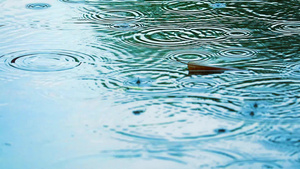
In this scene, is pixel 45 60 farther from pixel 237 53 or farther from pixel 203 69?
pixel 237 53

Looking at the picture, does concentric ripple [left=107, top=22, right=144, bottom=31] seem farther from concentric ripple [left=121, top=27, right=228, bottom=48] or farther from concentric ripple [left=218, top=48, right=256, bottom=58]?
concentric ripple [left=218, top=48, right=256, bottom=58]

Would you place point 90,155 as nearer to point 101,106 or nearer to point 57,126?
point 57,126

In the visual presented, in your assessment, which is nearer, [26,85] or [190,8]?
[26,85]

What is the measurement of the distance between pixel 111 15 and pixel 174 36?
49cm

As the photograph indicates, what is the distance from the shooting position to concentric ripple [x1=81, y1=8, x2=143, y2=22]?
2646mm

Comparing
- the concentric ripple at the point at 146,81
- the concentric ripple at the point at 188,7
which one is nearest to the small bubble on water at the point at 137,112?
the concentric ripple at the point at 146,81

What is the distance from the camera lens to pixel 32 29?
250cm

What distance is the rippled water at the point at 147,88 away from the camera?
4.42 feet

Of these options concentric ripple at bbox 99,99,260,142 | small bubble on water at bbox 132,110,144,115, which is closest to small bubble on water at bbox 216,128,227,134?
concentric ripple at bbox 99,99,260,142

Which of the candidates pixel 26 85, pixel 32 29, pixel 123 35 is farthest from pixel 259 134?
pixel 32 29

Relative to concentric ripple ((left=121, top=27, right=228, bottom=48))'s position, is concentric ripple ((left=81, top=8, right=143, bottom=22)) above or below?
above

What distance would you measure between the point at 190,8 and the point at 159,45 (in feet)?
2.32

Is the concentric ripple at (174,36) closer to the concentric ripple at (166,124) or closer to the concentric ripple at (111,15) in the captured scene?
the concentric ripple at (111,15)

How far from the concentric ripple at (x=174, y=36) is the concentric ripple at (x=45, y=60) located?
0.29 meters
